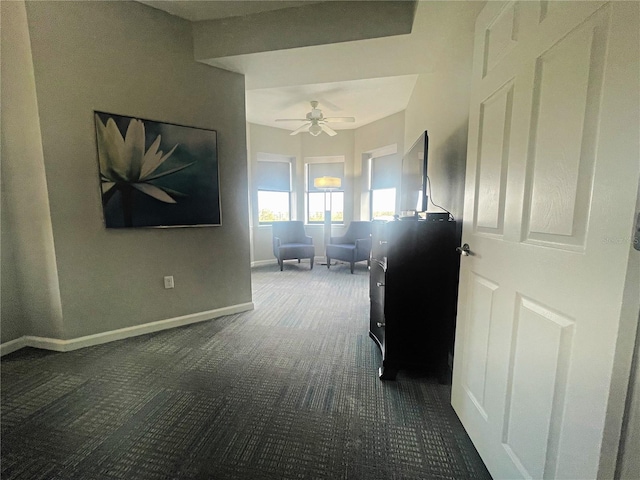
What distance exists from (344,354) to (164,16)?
3.19m

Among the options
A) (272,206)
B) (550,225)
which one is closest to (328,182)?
(272,206)

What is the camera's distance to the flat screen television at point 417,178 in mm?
1714

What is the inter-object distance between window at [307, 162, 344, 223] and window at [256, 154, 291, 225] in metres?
0.47

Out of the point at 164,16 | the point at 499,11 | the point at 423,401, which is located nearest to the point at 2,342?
the point at 164,16

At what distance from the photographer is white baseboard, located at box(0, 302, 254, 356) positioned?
2042 mm

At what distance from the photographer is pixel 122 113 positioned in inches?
82.6

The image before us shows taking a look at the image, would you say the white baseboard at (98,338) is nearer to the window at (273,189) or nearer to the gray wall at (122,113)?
the gray wall at (122,113)

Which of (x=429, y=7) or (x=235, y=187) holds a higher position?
(x=429, y=7)

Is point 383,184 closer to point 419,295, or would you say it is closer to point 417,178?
point 417,178

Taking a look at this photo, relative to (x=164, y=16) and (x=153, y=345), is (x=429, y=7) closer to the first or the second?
(x=164, y=16)

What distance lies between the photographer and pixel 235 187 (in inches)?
105

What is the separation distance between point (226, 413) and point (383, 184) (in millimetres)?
4490

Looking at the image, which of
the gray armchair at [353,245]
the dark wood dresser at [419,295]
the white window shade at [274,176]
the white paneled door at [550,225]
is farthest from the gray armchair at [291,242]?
the white paneled door at [550,225]

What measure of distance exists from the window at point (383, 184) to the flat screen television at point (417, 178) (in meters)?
2.54
